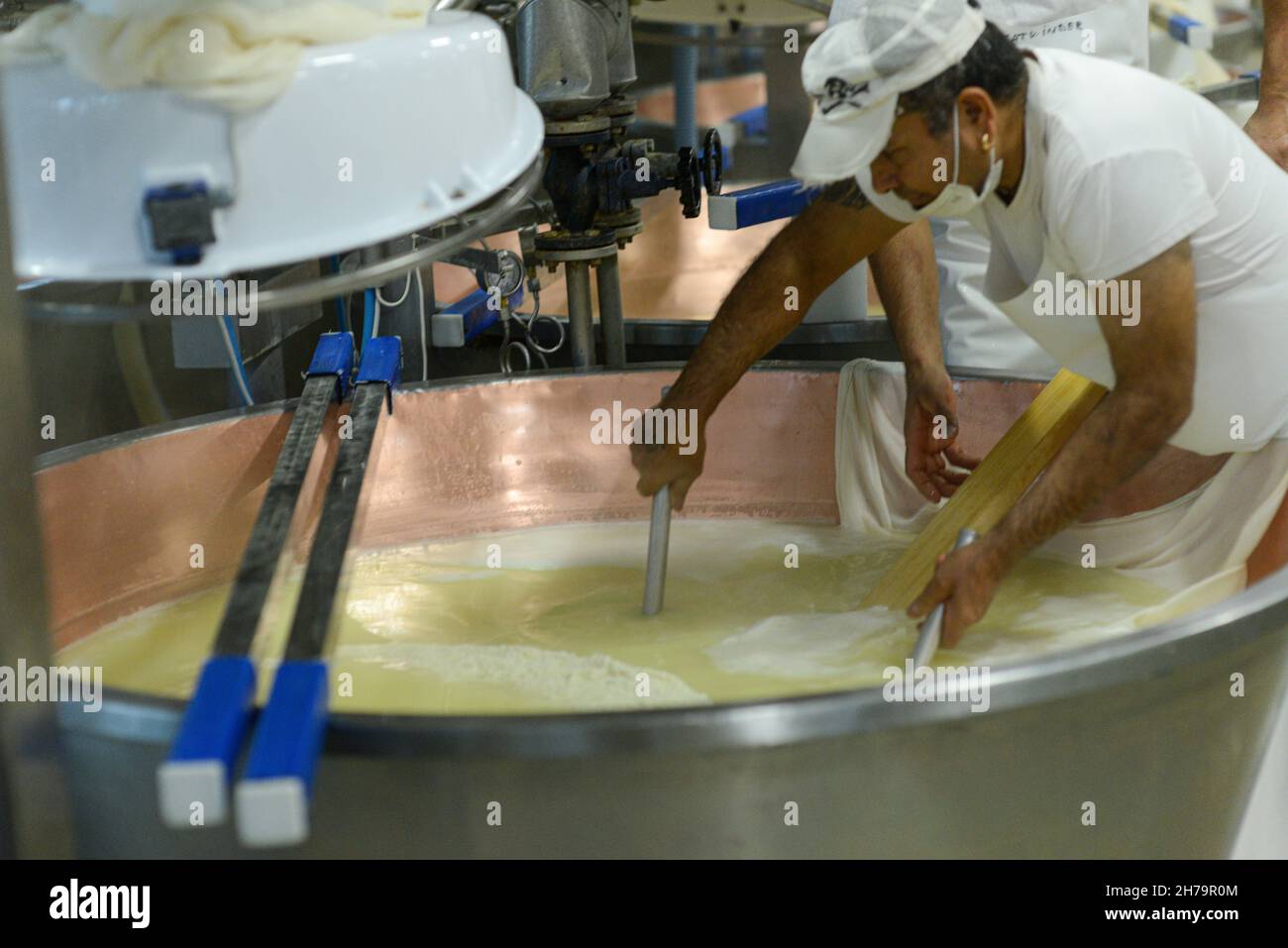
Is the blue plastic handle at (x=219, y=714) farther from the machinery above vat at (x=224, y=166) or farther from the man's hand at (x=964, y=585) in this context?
the man's hand at (x=964, y=585)

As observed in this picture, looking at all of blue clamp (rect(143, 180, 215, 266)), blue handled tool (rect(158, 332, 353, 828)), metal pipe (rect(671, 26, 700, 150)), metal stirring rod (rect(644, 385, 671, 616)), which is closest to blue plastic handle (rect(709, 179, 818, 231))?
metal stirring rod (rect(644, 385, 671, 616))

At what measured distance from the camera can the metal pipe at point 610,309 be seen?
1.97m

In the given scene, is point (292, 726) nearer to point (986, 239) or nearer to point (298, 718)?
point (298, 718)

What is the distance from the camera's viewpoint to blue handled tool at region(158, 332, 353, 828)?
81 centimetres

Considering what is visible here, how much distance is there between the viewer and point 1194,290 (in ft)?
4.53

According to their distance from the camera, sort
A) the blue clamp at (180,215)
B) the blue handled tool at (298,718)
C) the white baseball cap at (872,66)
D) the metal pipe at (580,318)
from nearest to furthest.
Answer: the blue handled tool at (298,718)
the blue clamp at (180,215)
the white baseball cap at (872,66)
the metal pipe at (580,318)

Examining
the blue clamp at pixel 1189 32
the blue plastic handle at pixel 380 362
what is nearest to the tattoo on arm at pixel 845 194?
the blue plastic handle at pixel 380 362

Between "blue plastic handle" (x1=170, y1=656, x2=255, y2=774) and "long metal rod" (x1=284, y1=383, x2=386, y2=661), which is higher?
"blue plastic handle" (x1=170, y1=656, x2=255, y2=774)

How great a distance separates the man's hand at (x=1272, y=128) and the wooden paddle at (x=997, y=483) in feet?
1.96

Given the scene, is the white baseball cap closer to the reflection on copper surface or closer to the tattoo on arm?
the tattoo on arm

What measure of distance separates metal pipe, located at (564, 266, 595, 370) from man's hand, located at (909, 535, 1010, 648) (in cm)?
72

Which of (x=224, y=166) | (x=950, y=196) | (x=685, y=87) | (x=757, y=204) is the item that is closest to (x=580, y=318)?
(x=757, y=204)
